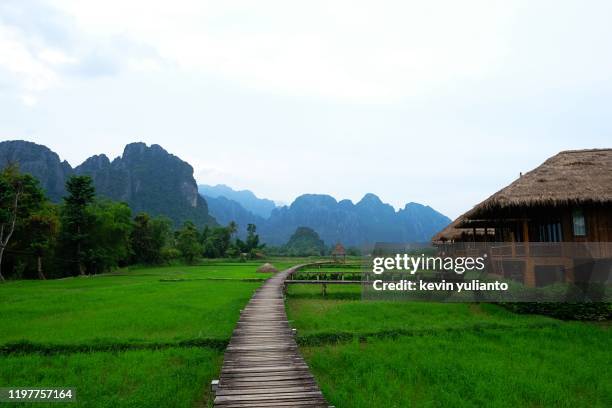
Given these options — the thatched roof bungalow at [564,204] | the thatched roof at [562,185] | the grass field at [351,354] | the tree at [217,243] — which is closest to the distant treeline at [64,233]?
the tree at [217,243]

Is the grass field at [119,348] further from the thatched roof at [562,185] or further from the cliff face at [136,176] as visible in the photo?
the cliff face at [136,176]

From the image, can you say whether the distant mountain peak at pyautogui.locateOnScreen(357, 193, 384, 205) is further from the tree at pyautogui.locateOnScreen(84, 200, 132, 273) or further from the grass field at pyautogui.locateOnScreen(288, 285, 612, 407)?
the grass field at pyautogui.locateOnScreen(288, 285, 612, 407)

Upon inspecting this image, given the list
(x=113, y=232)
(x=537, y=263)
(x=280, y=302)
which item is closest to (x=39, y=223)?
(x=113, y=232)

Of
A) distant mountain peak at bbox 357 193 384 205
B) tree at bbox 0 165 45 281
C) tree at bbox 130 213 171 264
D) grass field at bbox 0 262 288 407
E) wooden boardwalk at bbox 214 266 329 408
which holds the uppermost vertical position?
distant mountain peak at bbox 357 193 384 205

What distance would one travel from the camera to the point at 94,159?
363 feet

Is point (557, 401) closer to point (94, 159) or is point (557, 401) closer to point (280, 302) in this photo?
point (280, 302)

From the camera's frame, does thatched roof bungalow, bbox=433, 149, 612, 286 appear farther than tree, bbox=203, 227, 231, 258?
No

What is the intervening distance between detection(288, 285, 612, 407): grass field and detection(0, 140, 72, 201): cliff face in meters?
93.4

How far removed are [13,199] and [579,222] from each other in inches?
1312

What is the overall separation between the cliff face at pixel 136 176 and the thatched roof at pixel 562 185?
94932mm

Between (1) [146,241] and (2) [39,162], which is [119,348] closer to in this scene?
(1) [146,241]

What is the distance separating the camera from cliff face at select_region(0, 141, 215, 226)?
87.2 m

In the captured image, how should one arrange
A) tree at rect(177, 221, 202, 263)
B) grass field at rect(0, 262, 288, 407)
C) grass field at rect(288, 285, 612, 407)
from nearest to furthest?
grass field at rect(288, 285, 612, 407), grass field at rect(0, 262, 288, 407), tree at rect(177, 221, 202, 263)

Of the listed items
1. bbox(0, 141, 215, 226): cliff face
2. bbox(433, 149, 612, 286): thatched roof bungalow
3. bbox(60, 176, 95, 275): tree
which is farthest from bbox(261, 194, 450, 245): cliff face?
bbox(433, 149, 612, 286): thatched roof bungalow
